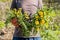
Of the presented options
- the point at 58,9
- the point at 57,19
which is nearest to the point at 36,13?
the point at 57,19

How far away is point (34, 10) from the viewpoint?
2297 millimetres

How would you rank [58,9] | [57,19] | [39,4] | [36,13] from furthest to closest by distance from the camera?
[58,9], [57,19], [39,4], [36,13]

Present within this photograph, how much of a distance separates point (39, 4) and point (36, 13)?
173 millimetres

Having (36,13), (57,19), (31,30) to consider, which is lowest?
(57,19)

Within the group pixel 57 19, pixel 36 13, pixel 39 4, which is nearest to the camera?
pixel 36 13

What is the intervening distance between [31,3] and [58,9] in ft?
14.7

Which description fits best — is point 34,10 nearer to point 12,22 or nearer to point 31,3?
point 31,3

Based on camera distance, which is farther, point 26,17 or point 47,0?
point 47,0

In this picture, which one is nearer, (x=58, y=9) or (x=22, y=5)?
(x=22, y=5)

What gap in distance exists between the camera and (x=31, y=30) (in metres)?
2.22

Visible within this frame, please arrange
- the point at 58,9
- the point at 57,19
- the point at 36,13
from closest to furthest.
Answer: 1. the point at 36,13
2. the point at 57,19
3. the point at 58,9

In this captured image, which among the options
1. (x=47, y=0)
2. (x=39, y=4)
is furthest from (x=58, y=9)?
(x=39, y=4)

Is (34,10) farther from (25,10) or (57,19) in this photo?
(57,19)

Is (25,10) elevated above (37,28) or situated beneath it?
elevated above
